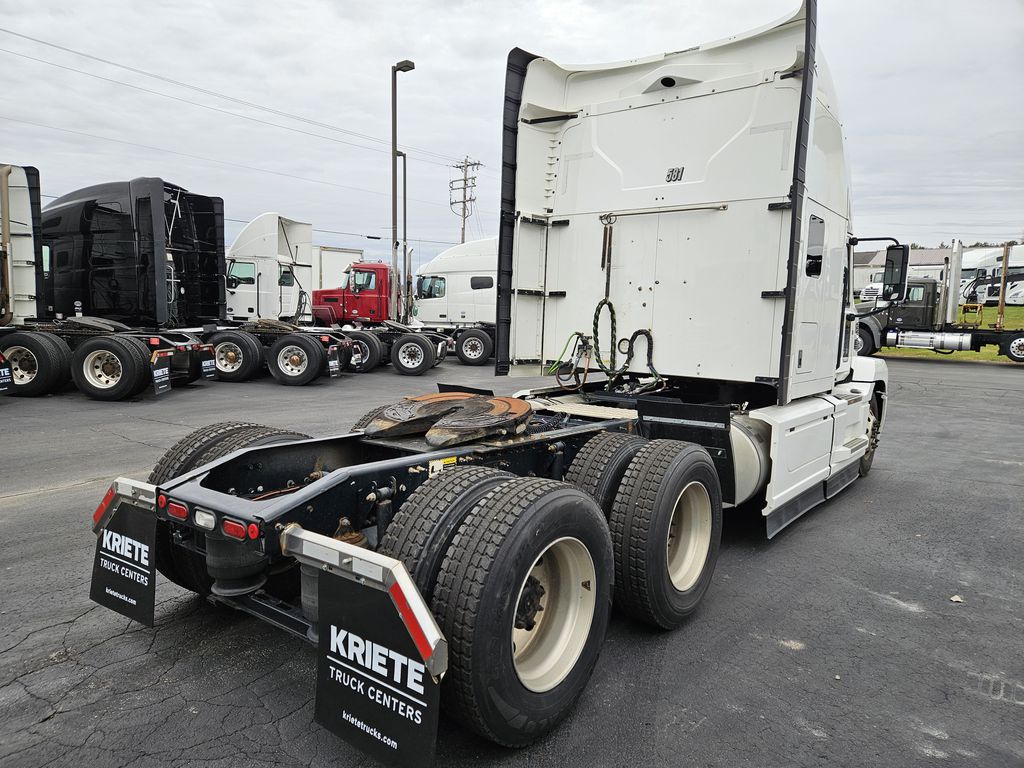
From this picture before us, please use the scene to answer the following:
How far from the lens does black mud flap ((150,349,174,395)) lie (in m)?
10.4

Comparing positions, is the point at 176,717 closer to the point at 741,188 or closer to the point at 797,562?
the point at 797,562

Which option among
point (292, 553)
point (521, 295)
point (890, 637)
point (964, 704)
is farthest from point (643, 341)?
point (292, 553)

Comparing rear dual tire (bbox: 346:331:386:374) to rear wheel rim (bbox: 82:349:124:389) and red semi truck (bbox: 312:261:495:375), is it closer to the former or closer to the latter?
red semi truck (bbox: 312:261:495:375)

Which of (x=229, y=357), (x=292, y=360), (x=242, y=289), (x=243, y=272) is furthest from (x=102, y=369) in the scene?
(x=243, y=272)

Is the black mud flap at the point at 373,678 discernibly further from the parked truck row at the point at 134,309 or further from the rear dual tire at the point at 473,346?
the rear dual tire at the point at 473,346

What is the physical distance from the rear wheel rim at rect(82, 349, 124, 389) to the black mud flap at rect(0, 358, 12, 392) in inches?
38.1

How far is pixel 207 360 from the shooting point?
12.0 metres

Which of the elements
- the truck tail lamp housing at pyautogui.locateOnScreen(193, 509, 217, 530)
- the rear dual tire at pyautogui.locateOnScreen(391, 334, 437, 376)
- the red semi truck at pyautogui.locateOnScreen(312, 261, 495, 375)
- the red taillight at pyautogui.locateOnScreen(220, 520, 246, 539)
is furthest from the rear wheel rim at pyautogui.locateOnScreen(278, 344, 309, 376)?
the red taillight at pyautogui.locateOnScreen(220, 520, 246, 539)

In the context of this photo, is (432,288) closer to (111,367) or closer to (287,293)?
(287,293)

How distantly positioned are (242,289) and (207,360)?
6.70 m

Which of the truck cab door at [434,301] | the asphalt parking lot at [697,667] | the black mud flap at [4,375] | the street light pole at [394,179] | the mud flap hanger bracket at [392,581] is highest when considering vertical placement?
the street light pole at [394,179]

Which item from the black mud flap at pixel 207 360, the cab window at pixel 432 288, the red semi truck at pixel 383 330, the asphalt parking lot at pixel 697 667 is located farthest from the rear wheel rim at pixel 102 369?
the cab window at pixel 432 288

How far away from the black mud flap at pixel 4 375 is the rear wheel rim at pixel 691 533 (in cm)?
1040

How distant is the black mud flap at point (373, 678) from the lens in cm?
192
